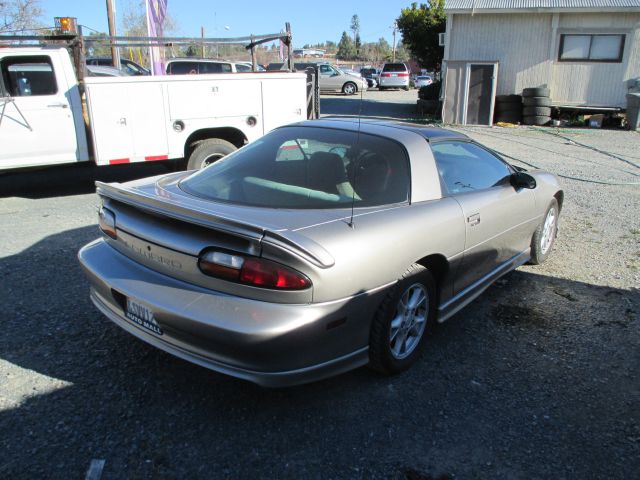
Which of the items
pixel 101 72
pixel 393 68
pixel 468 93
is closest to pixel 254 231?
pixel 101 72

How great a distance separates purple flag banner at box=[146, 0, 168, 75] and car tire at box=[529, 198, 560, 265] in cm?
896

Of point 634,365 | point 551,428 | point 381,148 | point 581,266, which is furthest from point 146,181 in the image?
point 581,266

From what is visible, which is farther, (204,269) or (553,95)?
(553,95)

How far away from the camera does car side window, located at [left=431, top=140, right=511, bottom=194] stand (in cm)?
379

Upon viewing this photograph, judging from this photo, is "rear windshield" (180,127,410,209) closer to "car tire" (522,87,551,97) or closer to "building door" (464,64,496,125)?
"building door" (464,64,496,125)

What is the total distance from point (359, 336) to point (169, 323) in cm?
99

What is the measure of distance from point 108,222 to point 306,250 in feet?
4.80

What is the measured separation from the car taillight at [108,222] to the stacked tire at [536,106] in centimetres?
1634

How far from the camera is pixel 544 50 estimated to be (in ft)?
57.8

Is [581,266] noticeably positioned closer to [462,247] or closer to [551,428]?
[462,247]

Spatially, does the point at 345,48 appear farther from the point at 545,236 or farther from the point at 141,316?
Answer: the point at 141,316

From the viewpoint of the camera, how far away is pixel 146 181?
3719 millimetres

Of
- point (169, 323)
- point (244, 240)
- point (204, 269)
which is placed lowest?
point (169, 323)

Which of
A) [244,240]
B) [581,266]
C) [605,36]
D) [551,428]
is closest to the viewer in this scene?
[244,240]
